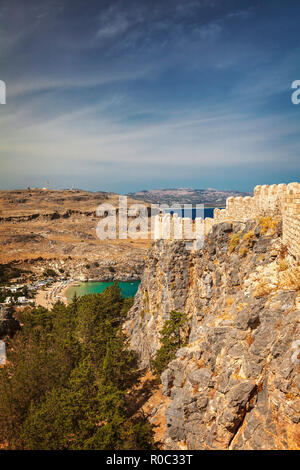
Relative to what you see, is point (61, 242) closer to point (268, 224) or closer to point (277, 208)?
point (268, 224)

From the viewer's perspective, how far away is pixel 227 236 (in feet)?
56.6

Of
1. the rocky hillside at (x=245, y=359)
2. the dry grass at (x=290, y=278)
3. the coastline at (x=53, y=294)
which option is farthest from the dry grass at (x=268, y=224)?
the coastline at (x=53, y=294)

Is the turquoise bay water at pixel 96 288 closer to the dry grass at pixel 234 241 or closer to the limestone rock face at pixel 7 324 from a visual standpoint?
the limestone rock face at pixel 7 324

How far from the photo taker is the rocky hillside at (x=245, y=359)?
8508 mm

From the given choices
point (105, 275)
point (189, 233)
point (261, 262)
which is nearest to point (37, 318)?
point (189, 233)

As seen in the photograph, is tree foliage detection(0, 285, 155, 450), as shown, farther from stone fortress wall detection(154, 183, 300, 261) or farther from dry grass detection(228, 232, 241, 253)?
stone fortress wall detection(154, 183, 300, 261)

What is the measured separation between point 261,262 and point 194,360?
218 inches

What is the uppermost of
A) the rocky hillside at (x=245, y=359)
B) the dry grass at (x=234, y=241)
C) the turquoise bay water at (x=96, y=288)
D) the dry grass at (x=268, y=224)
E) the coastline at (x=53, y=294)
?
the dry grass at (x=268, y=224)

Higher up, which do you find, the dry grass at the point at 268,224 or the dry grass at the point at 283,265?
the dry grass at the point at 268,224

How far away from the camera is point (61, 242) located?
12712 centimetres

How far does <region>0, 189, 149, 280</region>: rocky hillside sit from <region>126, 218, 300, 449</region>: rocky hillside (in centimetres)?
8627

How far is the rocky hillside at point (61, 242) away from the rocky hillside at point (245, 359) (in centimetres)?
8627

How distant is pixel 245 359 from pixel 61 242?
408ft

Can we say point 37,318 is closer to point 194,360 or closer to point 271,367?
point 194,360
